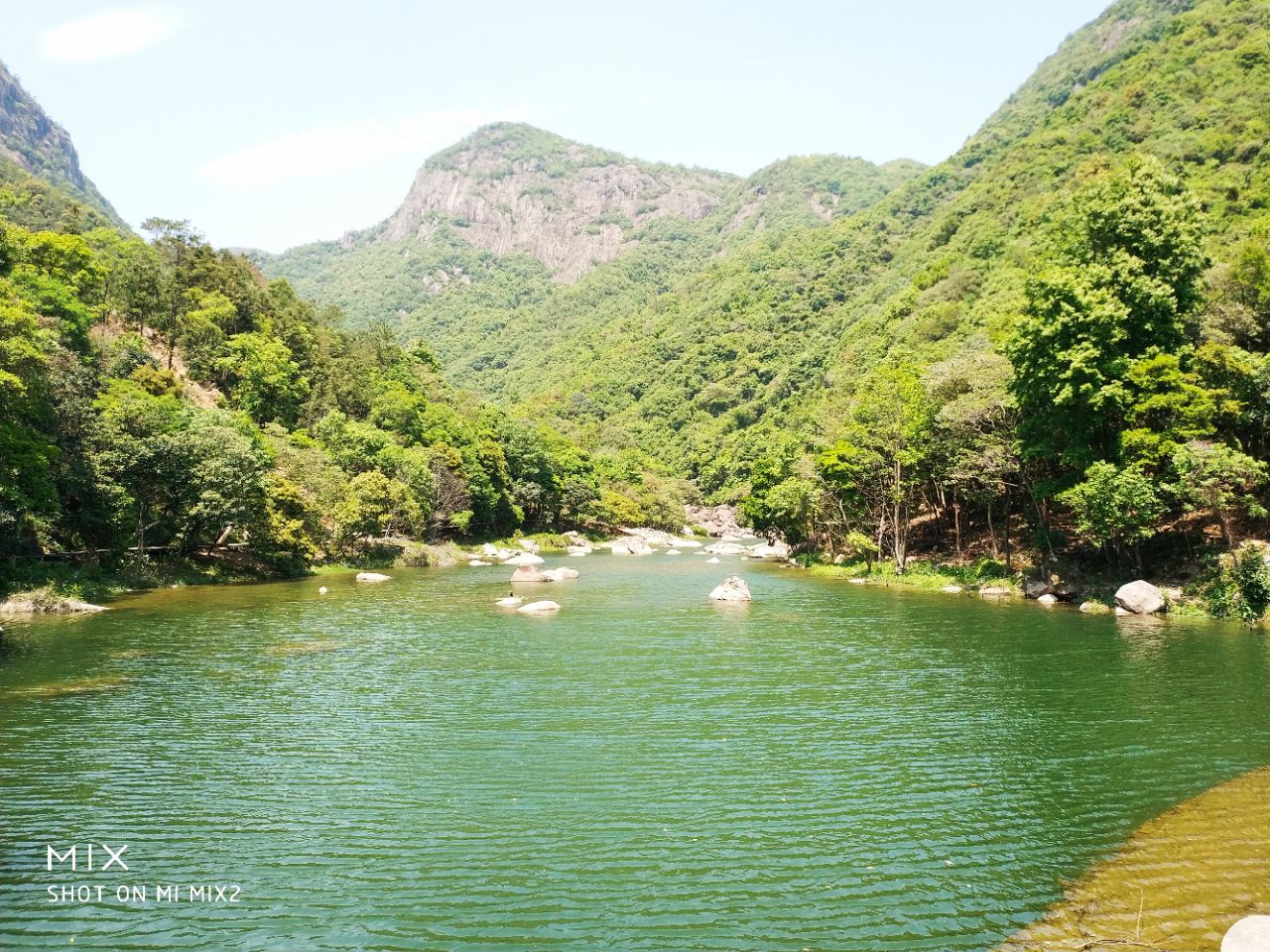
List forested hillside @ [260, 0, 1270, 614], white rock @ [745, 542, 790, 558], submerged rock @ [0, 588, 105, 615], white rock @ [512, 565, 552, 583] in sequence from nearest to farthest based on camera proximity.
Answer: submerged rock @ [0, 588, 105, 615] → forested hillside @ [260, 0, 1270, 614] → white rock @ [512, 565, 552, 583] → white rock @ [745, 542, 790, 558]

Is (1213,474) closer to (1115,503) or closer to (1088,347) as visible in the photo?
(1115,503)

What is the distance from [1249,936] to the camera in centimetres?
825

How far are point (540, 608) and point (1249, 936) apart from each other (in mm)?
33027

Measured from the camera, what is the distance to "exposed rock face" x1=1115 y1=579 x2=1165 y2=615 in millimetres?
35656

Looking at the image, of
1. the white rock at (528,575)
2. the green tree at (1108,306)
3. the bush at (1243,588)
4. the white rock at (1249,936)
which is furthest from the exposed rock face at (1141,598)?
the white rock at (528,575)

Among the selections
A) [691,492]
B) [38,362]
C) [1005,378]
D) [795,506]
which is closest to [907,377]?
[1005,378]

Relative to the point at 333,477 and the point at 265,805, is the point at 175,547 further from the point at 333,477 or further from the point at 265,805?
the point at 265,805

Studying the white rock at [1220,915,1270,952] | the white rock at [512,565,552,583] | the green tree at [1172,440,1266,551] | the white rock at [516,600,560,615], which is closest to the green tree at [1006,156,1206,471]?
the green tree at [1172,440,1266,551]

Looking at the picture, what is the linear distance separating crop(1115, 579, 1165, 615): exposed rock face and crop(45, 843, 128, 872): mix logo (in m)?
→ 40.2

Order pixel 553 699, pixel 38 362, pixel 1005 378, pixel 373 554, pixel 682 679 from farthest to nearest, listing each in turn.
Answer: pixel 373 554 → pixel 1005 378 → pixel 38 362 → pixel 682 679 → pixel 553 699

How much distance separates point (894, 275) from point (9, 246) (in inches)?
6244

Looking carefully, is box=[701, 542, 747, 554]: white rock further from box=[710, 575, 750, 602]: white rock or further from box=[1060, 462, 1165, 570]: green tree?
box=[1060, 462, 1165, 570]: green tree

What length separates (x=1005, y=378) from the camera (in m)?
47.5

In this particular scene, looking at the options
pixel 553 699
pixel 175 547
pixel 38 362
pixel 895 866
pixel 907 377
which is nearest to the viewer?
pixel 895 866
